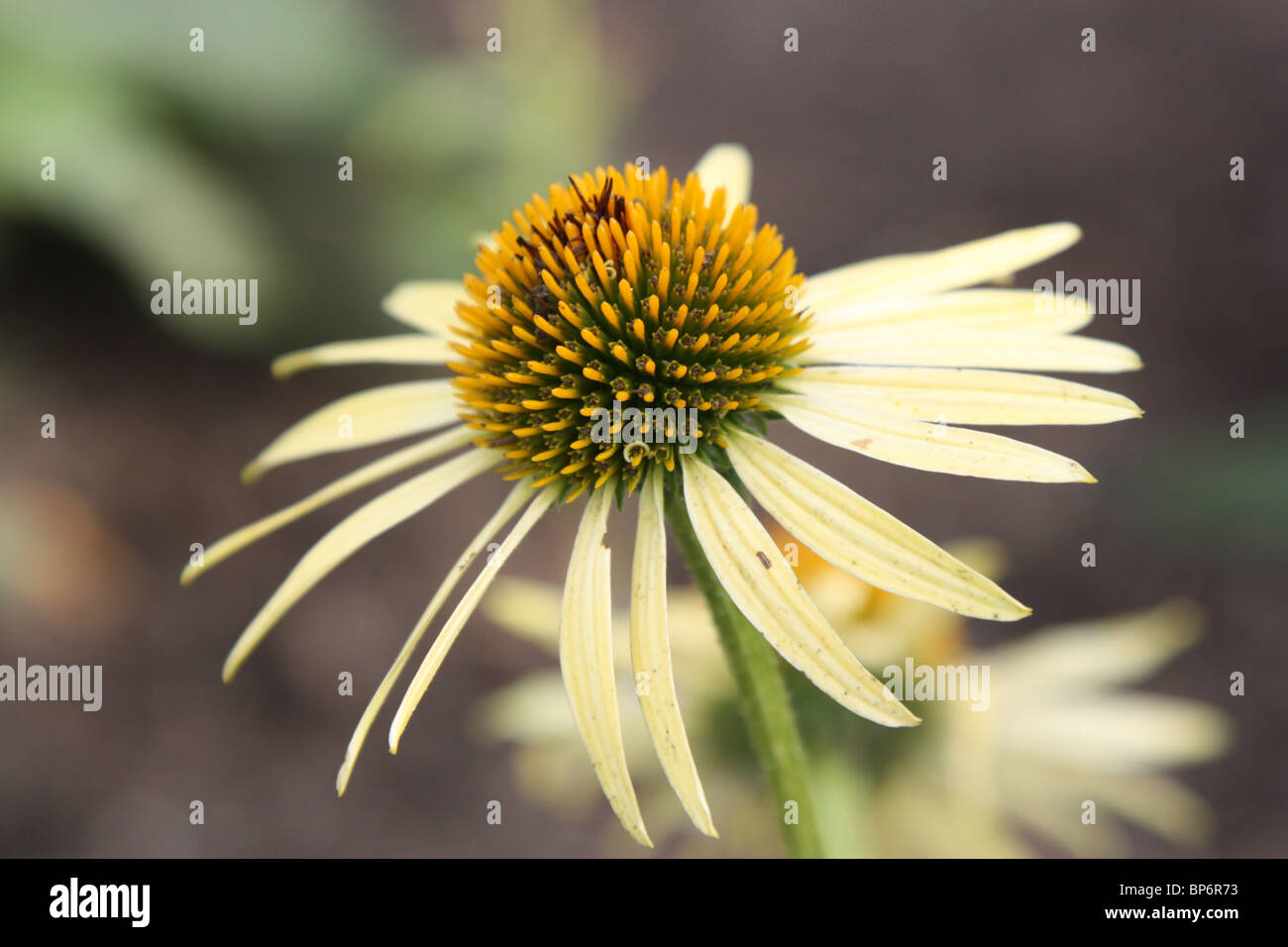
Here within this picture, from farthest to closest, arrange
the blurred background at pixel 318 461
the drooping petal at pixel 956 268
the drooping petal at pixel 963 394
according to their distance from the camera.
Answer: the blurred background at pixel 318 461 → the drooping petal at pixel 956 268 → the drooping petal at pixel 963 394

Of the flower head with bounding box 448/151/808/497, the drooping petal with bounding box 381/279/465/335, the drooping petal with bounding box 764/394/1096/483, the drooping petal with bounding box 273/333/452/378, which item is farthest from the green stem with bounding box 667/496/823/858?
the drooping petal with bounding box 381/279/465/335

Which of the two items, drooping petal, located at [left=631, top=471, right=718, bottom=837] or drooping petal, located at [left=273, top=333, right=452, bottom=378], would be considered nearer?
drooping petal, located at [left=631, top=471, right=718, bottom=837]

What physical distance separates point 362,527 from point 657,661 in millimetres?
688

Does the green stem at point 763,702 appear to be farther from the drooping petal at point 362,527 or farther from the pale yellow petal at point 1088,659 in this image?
the pale yellow petal at point 1088,659

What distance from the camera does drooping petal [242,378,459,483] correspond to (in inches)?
88.0

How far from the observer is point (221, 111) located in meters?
5.04

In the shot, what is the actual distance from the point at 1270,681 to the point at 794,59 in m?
4.77

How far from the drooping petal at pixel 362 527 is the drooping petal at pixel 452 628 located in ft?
0.49

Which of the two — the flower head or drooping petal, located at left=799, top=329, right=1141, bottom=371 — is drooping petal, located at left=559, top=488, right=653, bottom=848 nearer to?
the flower head

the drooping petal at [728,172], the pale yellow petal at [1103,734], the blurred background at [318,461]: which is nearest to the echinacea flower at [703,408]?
the drooping petal at [728,172]

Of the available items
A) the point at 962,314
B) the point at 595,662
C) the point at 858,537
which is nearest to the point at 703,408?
the point at 858,537

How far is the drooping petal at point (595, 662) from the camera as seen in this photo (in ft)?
5.06

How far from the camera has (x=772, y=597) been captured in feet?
5.30

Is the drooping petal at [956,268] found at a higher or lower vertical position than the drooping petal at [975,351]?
higher
